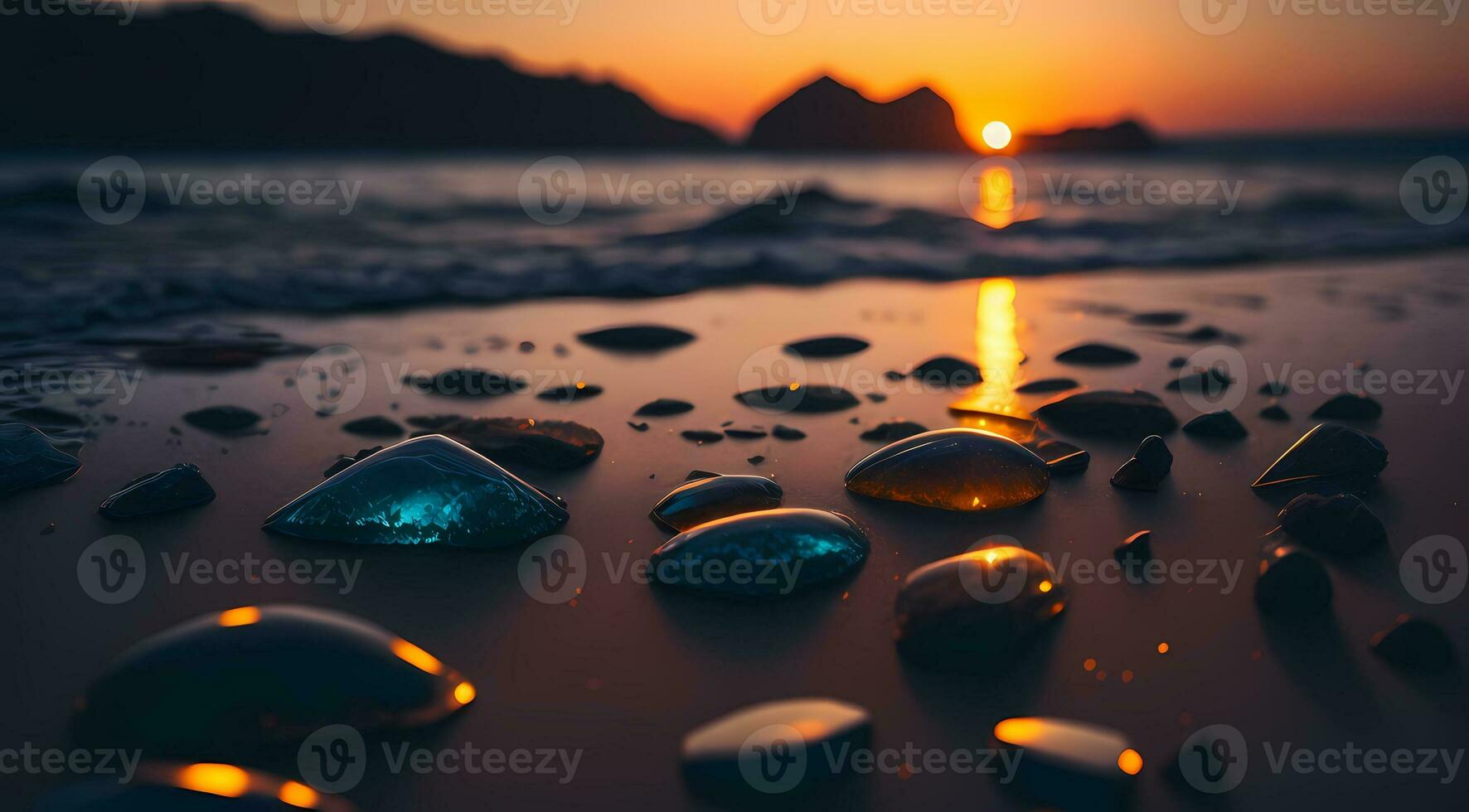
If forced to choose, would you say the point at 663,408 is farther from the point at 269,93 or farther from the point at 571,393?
the point at 269,93

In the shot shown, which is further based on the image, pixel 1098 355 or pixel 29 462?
pixel 1098 355

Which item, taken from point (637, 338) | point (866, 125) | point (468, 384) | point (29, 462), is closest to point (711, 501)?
point (468, 384)

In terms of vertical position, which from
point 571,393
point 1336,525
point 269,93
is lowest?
point 1336,525

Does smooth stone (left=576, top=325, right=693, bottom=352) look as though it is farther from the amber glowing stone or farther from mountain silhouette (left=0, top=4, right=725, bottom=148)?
mountain silhouette (left=0, top=4, right=725, bottom=148)

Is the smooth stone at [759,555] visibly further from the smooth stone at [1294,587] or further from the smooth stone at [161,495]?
the smooth stone at [161,495]

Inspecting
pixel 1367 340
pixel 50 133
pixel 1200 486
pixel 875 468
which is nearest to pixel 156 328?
pixel 875 468

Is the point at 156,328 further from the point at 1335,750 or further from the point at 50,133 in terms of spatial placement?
the point at 50,133
